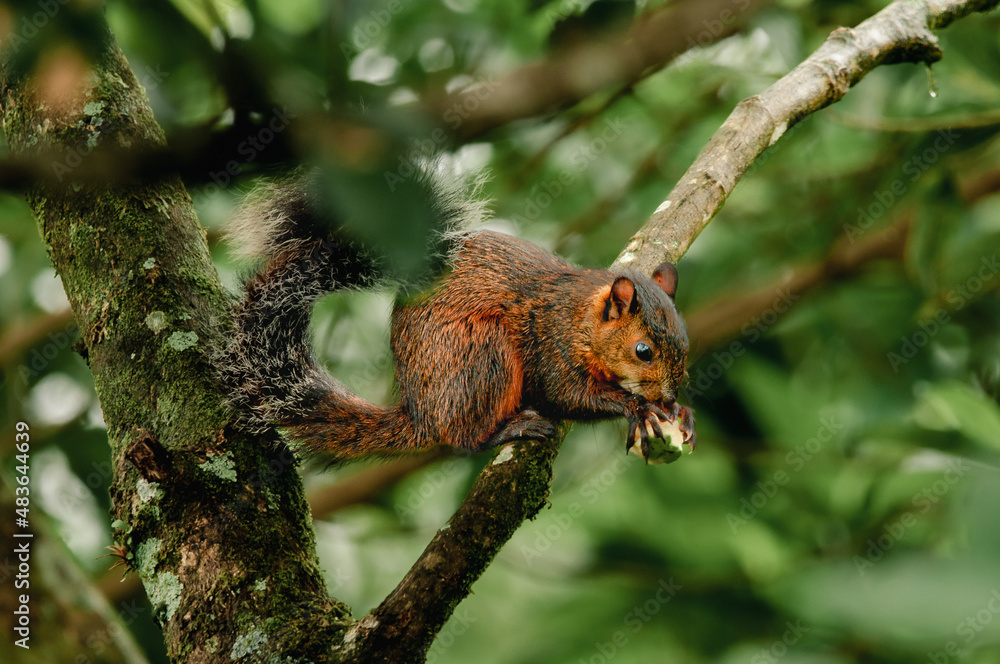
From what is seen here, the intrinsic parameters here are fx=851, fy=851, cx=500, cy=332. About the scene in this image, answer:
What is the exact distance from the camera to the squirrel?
1.97m

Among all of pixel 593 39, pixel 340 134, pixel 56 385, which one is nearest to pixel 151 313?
pixel 340 134

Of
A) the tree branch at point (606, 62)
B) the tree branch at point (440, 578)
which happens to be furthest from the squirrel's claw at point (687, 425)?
the tree branch at point (606, 62)

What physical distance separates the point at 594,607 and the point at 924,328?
5.05ft

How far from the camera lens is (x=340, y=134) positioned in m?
0.67

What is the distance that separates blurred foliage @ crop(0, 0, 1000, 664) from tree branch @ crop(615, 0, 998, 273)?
0.31 m

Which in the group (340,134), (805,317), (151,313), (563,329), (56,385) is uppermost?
(340,134)

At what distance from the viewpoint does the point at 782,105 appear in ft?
7.01

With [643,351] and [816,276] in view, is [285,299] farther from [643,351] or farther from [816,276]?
[816,276]

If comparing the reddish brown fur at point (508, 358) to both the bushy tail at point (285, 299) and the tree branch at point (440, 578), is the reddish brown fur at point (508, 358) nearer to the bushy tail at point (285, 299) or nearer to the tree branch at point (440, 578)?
the bushy tail at point (285, 299)

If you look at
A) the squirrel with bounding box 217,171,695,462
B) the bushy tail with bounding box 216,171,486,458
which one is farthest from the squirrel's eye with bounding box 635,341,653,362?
the bushy tail with bounding box 216,171,486,458

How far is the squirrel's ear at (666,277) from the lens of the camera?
2266mm

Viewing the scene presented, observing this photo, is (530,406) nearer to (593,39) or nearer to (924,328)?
(593,39)

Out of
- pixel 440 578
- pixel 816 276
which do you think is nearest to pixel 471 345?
pixel 440 578

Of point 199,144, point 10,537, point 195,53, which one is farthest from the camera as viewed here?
point 10,537
